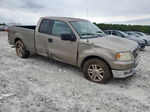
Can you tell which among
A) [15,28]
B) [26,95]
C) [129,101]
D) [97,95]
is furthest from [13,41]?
[129,101]

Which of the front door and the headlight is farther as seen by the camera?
the front door

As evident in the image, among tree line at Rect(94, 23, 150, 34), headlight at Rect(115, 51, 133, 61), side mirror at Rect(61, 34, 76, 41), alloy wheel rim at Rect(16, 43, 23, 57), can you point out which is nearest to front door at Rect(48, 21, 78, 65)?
side mirror at Rect(61, 34, 76, 41)

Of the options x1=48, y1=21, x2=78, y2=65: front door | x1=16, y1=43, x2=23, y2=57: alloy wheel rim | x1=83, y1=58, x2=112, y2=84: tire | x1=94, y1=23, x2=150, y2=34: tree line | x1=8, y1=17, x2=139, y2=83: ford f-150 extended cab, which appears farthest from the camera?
x1=94, y1=23, x2=150, y2=34: tree line

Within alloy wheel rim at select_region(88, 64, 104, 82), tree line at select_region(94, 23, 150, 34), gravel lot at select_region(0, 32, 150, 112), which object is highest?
tree line at select_region(94, 23, 150, 34)

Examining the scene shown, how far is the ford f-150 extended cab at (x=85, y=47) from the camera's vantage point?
4180 millimetres

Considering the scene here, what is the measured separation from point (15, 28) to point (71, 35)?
3247 mm

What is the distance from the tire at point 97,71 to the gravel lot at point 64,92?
169 millimetres

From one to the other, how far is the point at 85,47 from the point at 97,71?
2.49ft

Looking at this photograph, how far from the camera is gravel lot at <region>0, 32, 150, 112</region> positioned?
329 centimetres

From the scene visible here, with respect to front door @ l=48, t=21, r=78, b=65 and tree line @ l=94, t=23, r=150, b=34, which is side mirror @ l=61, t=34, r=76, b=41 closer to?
front door @ l=48, t=21, r=78, b=65

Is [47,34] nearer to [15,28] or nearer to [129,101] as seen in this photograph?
[15,28]

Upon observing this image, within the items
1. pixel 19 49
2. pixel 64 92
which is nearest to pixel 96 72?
pixel 64 92

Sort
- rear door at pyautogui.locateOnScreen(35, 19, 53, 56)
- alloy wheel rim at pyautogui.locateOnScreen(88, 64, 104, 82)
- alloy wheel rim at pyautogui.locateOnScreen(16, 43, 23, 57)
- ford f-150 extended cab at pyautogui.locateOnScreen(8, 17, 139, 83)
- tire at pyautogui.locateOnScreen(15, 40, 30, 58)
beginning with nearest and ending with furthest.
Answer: ford f-150 extended cab at pyautogui.locateOnScreen(8, 17, 139, 83)
alloy wheel rim at pyautogui.locateOnScreen(88, 64, 104, 82)
rear door at pyautogui.locateOnScreen(35, 19, 53, 56)
tire at pyautogui.locateOnScreen(15, 40, 30, 58)
alloy wheel rim at pyautogui.locateOnScreen(16, 43, 23, 57)

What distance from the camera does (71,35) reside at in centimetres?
471
